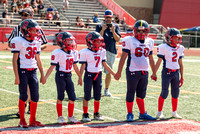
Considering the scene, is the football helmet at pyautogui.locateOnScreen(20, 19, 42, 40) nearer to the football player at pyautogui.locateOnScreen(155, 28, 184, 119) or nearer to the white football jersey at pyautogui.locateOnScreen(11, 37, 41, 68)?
the white football jersey at pyautogui.locateOnScreen(11, 37, 41, 68)

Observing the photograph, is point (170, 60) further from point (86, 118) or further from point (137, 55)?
point (86, 118)

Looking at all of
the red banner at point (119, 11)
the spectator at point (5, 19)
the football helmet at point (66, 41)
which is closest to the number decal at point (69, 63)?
the football helmet at point (66, 41)

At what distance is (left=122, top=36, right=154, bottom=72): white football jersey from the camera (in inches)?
233

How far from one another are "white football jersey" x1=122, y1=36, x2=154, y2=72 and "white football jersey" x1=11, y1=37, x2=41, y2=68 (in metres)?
1.62

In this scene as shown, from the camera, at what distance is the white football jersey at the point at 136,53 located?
19.4ft

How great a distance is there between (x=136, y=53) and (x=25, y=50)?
193 cm

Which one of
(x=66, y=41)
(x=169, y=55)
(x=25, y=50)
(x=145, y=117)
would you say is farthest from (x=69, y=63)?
(x=169, y=55)

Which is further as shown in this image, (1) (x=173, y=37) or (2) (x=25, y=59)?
(1) (x=173, y=37)

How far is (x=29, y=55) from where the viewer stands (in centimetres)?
534

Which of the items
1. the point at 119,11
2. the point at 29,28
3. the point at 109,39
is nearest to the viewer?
the point at 29,28

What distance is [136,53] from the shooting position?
5.93m

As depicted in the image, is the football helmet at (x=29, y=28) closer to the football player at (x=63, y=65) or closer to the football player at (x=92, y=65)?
the football player at (x=63, y=65)

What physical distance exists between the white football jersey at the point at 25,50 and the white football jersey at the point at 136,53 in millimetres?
1620

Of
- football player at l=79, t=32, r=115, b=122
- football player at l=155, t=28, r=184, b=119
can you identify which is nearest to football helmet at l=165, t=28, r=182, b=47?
football player at l=155, t=28, r=184, b=119
